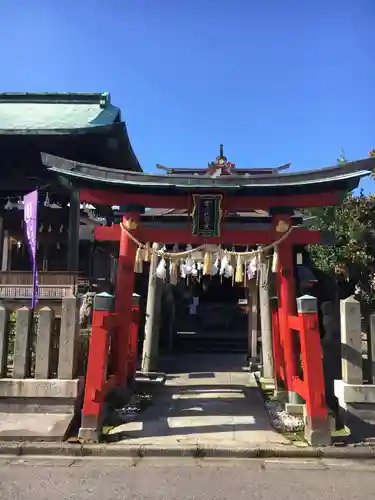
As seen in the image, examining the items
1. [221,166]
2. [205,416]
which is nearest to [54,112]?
[221,166]

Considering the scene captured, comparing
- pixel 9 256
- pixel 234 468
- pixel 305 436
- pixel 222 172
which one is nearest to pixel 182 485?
pixel 234 468

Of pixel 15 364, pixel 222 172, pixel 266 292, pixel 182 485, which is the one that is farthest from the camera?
pixel 222 172

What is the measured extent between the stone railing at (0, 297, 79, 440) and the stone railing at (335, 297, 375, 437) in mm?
4435

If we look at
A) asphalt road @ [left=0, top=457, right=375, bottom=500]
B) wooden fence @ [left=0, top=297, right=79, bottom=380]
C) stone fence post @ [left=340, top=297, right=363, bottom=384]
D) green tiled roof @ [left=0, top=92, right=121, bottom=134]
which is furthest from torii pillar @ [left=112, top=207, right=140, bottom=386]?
green tiled roof @ [left=0, top=92, right=121, bottom=134]

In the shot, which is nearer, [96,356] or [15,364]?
[96,356]

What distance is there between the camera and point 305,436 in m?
7.02

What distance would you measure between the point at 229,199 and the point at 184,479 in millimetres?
4859

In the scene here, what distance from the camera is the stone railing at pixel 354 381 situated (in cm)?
720

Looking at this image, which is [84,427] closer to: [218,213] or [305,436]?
[305,436]

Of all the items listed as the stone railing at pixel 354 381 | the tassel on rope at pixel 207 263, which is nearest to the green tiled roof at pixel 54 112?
the tassel on rope at pixel 207 263

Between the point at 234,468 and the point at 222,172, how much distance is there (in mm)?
11289

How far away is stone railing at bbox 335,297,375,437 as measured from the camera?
7195 millimetres

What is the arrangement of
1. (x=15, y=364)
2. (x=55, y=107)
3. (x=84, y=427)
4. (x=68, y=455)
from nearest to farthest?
1. (x=68, y=455)
2. (x=84, y=427)
3. (x=15, y=364)
4. (x=55, y=107)

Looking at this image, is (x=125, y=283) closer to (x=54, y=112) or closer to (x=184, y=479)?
(x=184, y=479)
